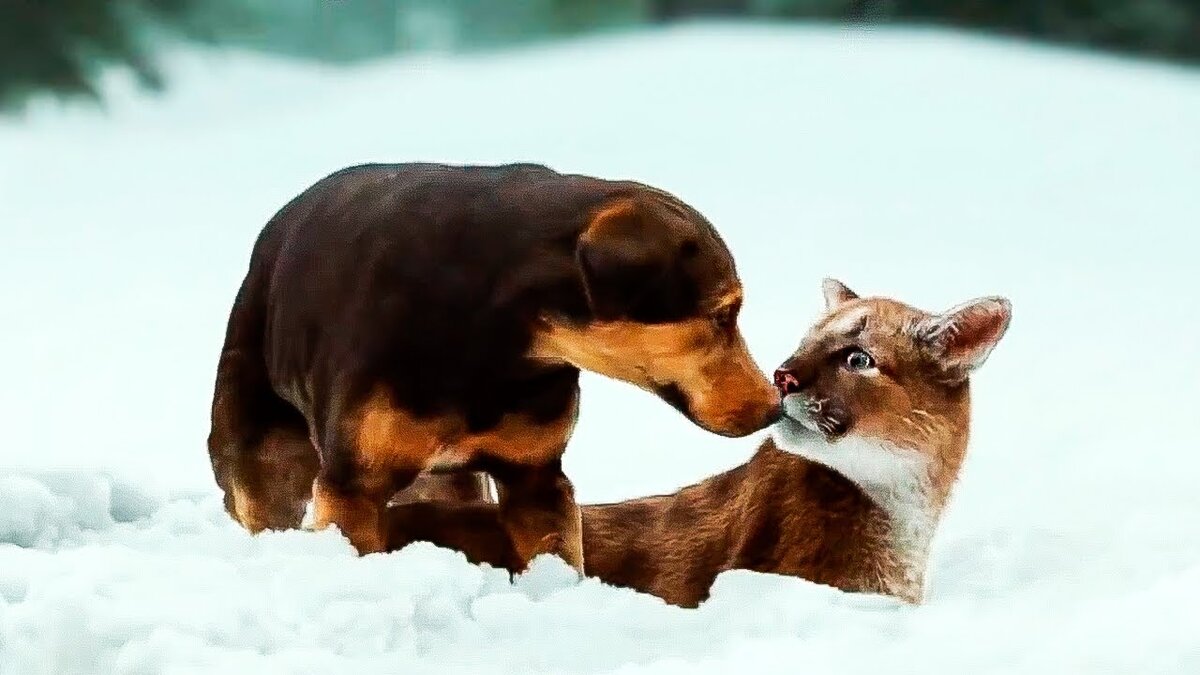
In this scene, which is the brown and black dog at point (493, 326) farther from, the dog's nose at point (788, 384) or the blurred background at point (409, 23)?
the blurred background at point (409, 23)

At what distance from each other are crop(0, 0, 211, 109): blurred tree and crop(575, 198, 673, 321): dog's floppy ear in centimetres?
100

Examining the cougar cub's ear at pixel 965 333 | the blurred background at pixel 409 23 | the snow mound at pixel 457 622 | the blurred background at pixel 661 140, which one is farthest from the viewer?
the blurred background at pixel 409 23

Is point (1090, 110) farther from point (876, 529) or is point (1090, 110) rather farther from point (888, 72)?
point (876, 529)

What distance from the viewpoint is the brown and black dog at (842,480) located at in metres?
0.84

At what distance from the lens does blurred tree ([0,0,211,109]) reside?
1.56 meters

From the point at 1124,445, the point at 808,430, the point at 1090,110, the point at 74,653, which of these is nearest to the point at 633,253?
the point at 808,430

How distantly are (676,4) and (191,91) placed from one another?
0.56 metres

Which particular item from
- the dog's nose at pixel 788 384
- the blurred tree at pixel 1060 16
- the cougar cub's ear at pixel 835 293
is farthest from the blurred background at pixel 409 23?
the dog's nose at pixel 788 384

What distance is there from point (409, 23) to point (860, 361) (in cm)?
84

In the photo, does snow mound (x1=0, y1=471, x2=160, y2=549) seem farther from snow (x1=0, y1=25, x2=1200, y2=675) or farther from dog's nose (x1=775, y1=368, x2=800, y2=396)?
dog's nose (x1=775, y1=368, x2=800, y2=396)

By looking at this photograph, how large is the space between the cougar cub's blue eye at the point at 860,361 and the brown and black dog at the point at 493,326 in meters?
0.09

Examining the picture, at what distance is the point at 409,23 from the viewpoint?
5.00ft

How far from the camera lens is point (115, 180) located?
155 centimetres

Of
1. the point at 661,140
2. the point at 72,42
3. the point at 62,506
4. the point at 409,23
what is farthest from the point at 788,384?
the point at 72,42
